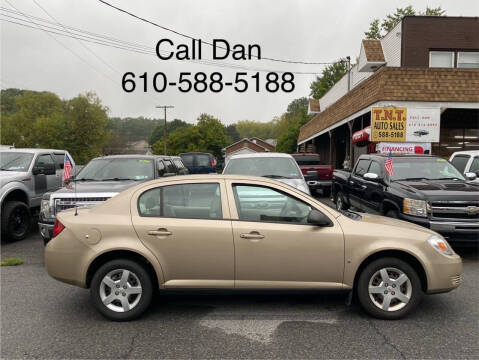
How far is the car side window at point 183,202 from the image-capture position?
4422 mm

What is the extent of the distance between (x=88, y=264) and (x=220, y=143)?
8723 centimetres

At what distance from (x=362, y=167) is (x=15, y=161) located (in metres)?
8.40

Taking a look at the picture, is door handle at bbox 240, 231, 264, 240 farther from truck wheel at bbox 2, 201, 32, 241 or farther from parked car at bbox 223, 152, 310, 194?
truck wheel at bbox 2, 201, 32, 241

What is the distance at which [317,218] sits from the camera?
424 cm

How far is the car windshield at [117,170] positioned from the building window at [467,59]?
18574 millimetres

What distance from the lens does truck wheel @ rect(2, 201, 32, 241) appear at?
27.4 ft

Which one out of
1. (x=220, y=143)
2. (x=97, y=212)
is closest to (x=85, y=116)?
(x=220, y=143)

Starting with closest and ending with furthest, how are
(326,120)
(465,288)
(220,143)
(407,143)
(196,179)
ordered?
(196,179) → (465,288) → (407,143) → (326,120) → (220,143)

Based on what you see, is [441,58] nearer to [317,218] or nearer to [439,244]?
[439,244]

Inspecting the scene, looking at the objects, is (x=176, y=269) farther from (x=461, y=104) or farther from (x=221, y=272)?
(x=461, y=104)

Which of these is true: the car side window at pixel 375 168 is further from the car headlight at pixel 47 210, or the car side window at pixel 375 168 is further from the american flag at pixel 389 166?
the car headlight at pixel 47 210

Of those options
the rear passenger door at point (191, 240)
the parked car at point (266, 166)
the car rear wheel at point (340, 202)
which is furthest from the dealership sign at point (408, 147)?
the rear passenger door at point (191, 240)

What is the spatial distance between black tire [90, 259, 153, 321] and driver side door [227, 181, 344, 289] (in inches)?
38.3

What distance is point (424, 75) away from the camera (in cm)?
1460
